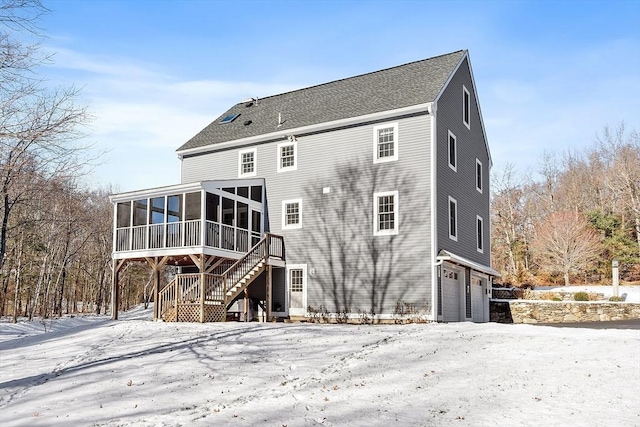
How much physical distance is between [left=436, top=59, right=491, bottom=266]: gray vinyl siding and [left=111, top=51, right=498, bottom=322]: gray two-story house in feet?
0.30

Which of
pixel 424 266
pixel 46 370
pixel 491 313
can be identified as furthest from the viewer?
pixel 491 313

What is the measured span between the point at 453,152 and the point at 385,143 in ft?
10.5

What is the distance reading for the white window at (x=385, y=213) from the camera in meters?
21.1

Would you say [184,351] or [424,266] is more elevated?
[424,266]

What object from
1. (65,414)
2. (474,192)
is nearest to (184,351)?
(65,414)

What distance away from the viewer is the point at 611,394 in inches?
364

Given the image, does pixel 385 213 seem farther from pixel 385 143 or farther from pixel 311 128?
pixel 311 128

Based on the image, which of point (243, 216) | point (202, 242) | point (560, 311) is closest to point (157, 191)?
point (202, 242)

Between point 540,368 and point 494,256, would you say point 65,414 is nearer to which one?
point 540,368

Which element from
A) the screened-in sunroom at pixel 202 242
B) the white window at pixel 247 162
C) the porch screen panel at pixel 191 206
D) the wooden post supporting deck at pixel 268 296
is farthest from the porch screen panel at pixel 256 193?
the porch screen panel at pixel 191 206

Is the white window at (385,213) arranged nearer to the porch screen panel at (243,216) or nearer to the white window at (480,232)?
the porch screen panel at (243,216)

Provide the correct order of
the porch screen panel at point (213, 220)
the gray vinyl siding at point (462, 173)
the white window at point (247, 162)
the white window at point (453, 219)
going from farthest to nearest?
the white window at point (247, 162)
the white window at point (453, 219)
the gray vinyl siding at point (462, 173)
the porch screen panel at point (213, 220)

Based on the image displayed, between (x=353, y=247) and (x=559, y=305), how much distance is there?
11952 mm

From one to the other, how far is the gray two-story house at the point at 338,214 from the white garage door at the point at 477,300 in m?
0.11
